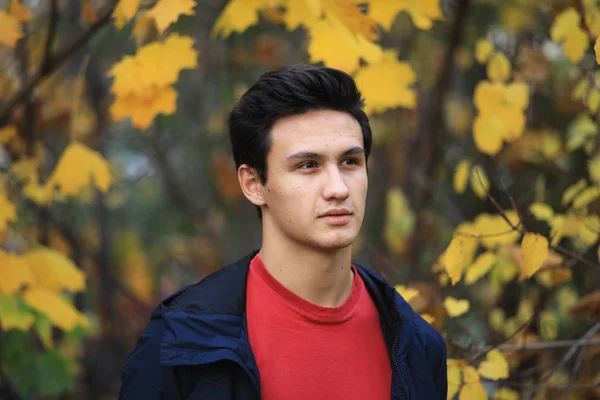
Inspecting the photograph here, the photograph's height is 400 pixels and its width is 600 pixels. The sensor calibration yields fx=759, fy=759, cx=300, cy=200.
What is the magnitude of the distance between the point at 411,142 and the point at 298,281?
3156 mm

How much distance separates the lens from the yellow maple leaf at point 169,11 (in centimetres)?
242

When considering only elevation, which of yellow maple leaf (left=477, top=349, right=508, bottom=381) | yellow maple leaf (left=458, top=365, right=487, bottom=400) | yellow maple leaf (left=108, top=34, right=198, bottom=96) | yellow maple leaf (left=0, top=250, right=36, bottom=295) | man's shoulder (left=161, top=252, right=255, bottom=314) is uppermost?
yellow maple leaf (left=108, top=34, right=198, bottom=96)

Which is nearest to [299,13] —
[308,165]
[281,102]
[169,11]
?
[169,11]

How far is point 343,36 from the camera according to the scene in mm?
2590

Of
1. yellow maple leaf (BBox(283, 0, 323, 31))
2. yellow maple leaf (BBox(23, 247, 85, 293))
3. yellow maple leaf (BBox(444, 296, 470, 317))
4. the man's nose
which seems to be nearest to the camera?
the man's nose

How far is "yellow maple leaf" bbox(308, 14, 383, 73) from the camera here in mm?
2568

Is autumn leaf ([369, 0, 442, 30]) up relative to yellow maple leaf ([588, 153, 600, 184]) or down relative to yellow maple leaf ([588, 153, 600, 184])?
up

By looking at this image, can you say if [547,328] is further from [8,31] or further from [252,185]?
[8,31]

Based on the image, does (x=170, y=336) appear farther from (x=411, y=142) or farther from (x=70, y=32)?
(x=70, y=32)

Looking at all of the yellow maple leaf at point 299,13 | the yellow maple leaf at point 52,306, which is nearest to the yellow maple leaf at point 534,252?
the yellow maple leaf at point 299,13

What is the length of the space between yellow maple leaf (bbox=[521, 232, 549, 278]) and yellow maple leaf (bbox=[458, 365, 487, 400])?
402mm

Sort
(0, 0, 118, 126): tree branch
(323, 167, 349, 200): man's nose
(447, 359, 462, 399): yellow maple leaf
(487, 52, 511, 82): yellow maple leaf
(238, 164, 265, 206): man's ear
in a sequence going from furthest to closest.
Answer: (487, 52, 511, 82): yellow maple leaf → (0, 0, 118, 126): tree branch → (447, 359, 462, 399): yellow maple leaf → (238, 164, 265, 206): man's ear → (323, 167, 349, 200): man's nose

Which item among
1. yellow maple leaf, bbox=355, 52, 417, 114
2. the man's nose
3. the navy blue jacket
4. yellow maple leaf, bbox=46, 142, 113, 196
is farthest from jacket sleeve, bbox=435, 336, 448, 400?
yellow maple leaf, bbox=46, 142, 113, 196

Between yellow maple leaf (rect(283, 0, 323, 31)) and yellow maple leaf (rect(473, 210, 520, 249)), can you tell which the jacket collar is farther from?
yellow maple leaf (rect(283, 0, 323, 31))
